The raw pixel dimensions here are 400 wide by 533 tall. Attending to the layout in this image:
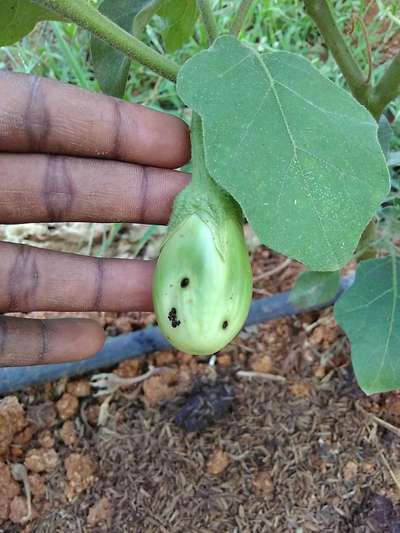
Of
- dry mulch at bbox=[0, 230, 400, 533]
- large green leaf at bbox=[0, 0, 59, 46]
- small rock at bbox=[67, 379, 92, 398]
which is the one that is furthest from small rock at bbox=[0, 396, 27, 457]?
large green leaf at bbox=[0, 0, 59, 46]

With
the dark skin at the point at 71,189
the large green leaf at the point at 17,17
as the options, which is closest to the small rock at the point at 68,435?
the dark skin at the point at 71,189

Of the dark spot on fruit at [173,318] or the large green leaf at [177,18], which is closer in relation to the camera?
the dark spot on fruit at [173,318]

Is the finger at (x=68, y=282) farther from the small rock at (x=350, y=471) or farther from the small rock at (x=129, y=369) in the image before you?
the small rock at (x=350, y=471)

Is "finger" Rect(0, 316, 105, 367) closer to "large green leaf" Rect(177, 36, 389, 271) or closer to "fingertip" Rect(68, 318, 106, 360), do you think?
"fingertip" Rect(68, 318, 106, 360)

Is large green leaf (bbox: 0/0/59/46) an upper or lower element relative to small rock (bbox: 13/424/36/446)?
upper

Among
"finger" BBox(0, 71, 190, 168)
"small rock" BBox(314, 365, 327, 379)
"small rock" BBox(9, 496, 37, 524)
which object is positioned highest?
"finger" BBox(0, 71, 190, 168)

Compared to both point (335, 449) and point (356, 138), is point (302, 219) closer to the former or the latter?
point (356, 138)

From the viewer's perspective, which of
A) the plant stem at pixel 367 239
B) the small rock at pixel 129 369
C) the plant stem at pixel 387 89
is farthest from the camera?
the small rock at pixel 129 369

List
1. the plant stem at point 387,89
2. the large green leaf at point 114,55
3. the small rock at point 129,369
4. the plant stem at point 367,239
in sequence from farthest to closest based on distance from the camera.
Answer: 1. the small rock at point 129,369
2. the plant stem at point 367,239
3. the large green leaf at point 114,55
4. the plant stem at point 387,89
